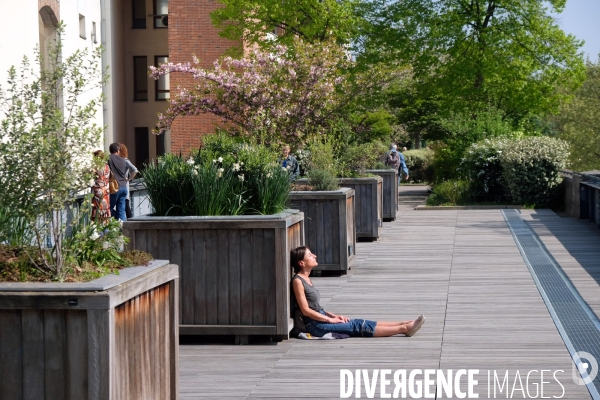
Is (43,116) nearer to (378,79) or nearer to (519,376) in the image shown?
(519,376)

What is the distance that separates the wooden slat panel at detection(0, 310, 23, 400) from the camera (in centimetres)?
516

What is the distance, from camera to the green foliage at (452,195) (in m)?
30.8

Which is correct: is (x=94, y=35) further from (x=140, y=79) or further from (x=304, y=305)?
(x=304, y=305)

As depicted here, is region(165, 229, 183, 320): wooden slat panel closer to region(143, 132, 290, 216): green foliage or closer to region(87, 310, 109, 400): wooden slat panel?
region(143, 132, 290, 216): green foliage

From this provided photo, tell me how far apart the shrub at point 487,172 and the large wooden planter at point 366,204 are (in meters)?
12.4

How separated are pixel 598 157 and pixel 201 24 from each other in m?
31.7

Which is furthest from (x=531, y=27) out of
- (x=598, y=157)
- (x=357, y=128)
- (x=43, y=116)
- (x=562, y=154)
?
(x=43, y=116)

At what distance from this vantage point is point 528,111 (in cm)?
4078

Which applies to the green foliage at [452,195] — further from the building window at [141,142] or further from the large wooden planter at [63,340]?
the large wooden planter at [63,340]

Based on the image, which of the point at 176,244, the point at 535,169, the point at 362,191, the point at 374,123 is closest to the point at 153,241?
the point at 176,244

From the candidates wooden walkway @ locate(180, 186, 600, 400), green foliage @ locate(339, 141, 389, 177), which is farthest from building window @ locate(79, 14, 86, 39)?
wooden walkway @ locate(180, 186, 600, 400)

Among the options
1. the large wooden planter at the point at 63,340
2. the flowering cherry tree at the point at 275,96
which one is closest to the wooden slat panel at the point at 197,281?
the large wooden planter at the point at 63,340

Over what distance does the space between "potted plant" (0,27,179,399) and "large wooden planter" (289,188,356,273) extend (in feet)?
25.6

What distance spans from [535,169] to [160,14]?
82.6ft
